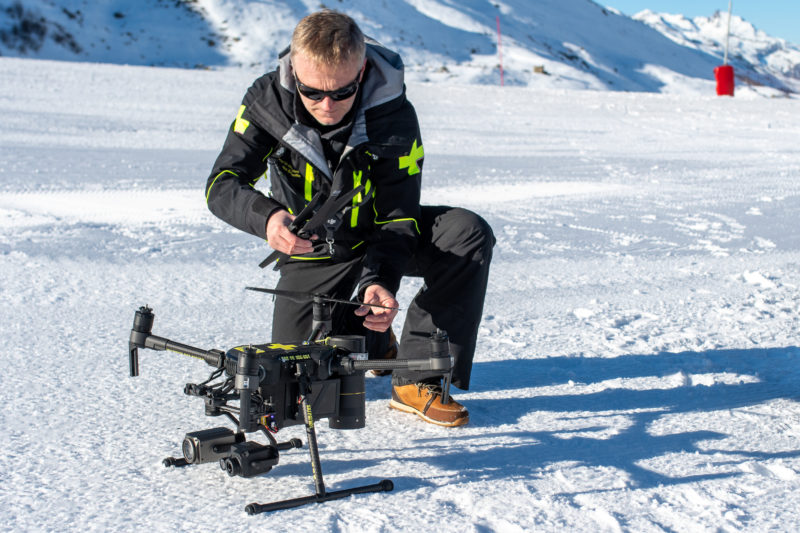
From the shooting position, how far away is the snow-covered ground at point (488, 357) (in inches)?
70.6

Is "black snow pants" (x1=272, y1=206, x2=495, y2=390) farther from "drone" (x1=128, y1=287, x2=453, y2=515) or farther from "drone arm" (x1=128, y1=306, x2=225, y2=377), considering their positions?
"drone arm" (x1=128, y1=306, x2=225, y2=377)

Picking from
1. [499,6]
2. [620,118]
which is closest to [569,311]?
[620,118]

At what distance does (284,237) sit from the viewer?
6.54ft

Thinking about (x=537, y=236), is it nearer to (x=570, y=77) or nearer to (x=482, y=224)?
(x=482, y=224)

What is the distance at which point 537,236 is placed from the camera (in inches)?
188

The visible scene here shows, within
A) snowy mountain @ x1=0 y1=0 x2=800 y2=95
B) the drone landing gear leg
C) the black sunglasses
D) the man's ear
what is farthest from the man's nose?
snowy mountain @ x1=0 y1=0 x2=800 y2=95

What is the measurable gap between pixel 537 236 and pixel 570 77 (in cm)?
2998

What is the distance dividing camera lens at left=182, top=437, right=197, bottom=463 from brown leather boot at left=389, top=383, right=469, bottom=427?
2.30 feet

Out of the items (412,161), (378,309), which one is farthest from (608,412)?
(412,161)

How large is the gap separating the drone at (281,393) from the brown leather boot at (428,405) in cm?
39

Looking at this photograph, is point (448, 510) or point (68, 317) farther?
point (68, 317)

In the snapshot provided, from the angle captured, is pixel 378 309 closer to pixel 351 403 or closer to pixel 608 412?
pixel 351 403

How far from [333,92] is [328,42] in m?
0.13

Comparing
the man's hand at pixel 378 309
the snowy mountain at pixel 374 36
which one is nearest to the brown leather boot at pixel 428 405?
the man's hand at pixel 378 309
